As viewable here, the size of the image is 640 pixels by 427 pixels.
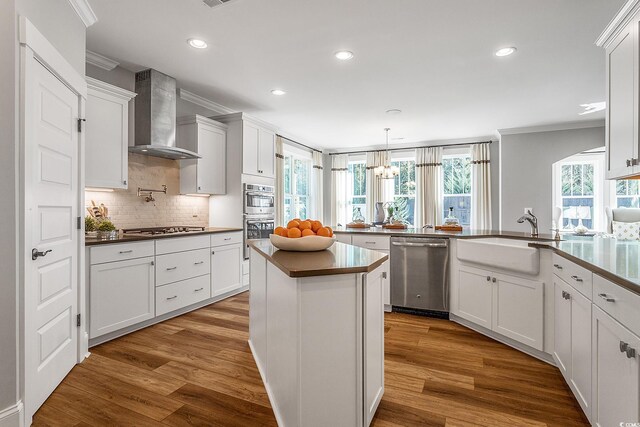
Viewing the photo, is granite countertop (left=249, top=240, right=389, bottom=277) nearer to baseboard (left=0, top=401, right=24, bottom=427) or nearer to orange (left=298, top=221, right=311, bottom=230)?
orange (left=298, top=221, right=311, bottom=230)

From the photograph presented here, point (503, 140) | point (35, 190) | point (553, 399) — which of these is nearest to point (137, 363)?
point (35, 190)

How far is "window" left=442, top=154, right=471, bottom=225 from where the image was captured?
7.29 m

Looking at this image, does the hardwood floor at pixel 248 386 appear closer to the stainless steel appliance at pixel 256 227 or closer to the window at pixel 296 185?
the stainless steel appliance at pixel 256 227

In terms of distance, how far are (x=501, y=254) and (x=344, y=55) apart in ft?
7.78

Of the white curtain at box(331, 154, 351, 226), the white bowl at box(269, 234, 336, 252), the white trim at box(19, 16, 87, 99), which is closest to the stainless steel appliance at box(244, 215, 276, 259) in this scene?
the white trim at box(19, 16, 87, 99)

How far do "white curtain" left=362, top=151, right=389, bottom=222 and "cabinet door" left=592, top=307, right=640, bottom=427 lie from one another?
248 inches

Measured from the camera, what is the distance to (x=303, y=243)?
1985mm

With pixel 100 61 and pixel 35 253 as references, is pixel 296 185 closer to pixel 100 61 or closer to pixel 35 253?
pixel 100 61

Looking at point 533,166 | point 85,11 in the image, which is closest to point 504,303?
point 85,11

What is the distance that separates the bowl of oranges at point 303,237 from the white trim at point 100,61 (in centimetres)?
279

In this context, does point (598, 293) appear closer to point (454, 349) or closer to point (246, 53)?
point (454, 349)

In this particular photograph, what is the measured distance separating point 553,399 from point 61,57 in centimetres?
380

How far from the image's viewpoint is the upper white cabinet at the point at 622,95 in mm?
2041

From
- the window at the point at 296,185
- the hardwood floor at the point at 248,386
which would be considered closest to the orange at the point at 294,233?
the hardwood floor at the point at 248,386
